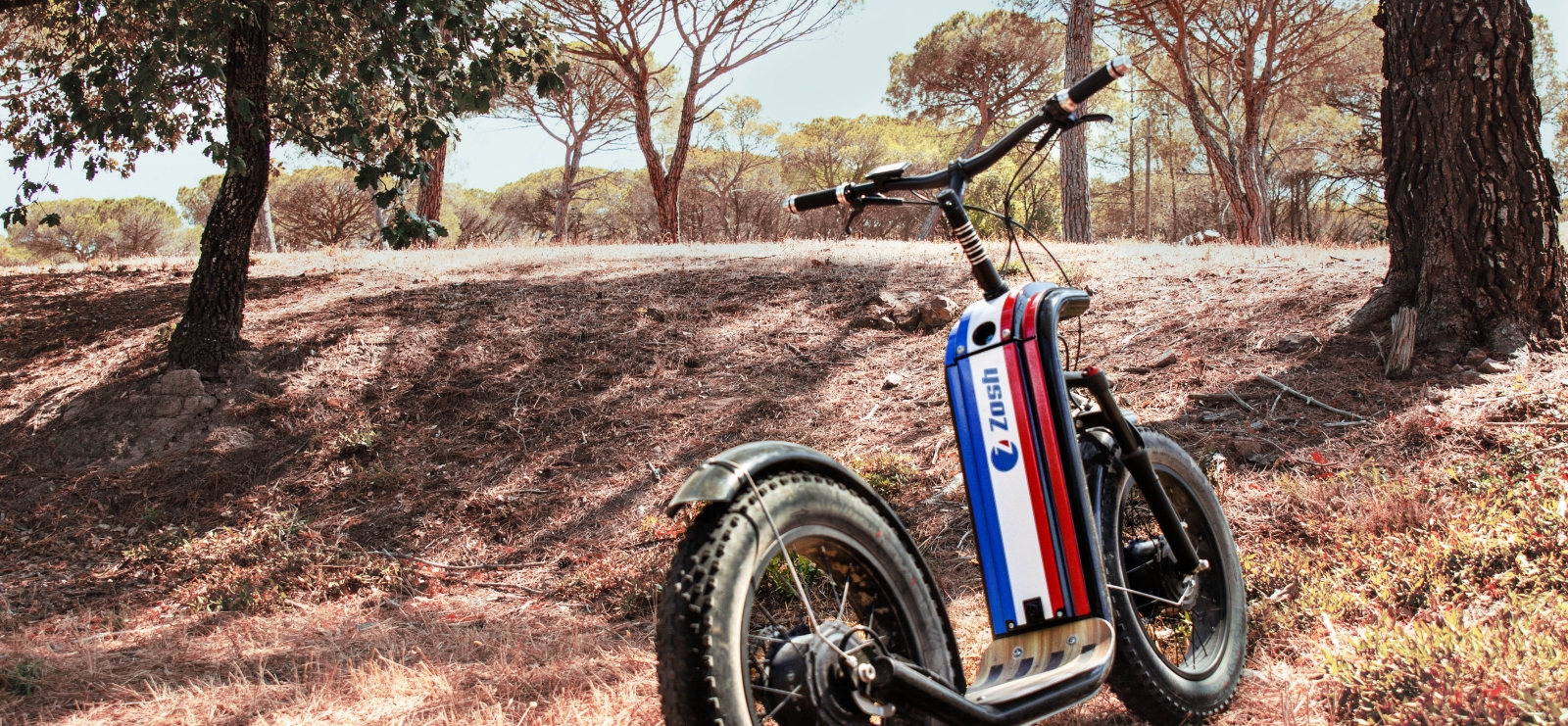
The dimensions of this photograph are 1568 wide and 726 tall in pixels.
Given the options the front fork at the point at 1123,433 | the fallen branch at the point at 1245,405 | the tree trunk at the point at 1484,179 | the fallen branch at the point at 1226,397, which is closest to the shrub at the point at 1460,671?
the front fork at the point at 1123,433

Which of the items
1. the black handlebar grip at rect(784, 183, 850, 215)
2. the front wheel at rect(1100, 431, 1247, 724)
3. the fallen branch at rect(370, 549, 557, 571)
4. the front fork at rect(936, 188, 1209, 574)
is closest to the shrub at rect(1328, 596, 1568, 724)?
the front wheel at rect(1100, 431, 1247, 724)

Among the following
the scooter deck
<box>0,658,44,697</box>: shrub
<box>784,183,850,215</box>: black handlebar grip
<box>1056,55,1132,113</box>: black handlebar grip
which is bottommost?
<box>0,658,44,697</box>: shrub

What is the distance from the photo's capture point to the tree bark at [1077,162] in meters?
12.1

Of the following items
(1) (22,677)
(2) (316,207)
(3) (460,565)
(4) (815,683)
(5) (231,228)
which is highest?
(2) (316,207)

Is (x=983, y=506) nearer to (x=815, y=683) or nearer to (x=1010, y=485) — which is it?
(x=1010, y=485)

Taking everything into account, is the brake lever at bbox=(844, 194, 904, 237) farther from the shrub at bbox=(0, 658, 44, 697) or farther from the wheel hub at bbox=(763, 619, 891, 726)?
the shrub at bbox=(0, 658, 44, 697)

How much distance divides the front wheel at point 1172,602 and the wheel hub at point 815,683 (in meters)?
0.80

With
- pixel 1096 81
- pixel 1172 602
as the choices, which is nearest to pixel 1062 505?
pixel 1172 602

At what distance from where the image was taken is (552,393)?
5703mm

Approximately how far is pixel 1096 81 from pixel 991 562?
108 centimetres

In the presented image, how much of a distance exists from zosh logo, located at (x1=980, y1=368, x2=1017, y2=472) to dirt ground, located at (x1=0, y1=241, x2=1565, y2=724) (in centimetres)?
84

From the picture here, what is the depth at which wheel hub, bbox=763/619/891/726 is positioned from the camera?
157 centimetres

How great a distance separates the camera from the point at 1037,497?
1995 millimetres

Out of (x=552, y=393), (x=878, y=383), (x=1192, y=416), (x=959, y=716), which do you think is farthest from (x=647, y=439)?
(x=959, y=716)
